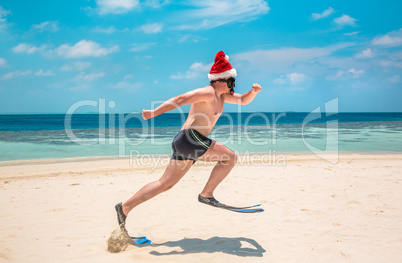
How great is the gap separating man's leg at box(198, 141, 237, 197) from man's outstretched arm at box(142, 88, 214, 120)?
0.60 m

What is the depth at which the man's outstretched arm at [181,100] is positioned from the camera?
119 inches

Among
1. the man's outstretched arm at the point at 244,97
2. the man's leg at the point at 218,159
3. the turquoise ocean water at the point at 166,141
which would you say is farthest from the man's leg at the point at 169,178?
the turquoise ocean water at the point at 166,141

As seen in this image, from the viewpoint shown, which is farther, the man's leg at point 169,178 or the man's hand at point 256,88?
the man's hand at point 256,88

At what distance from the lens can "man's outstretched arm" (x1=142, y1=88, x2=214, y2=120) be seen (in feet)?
9.88

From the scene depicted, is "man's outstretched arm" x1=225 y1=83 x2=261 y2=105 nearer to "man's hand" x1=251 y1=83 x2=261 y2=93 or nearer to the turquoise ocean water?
"man's hand" x1=251 y1=83 x2=261 y2=93

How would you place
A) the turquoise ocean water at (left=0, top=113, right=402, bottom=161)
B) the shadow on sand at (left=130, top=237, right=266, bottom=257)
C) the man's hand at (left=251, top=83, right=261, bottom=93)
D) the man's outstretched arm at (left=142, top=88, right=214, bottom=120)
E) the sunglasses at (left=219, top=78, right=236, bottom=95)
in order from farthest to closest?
the turquoise ocean water at (left=0, top=113, right=402, bottom=161), the man's hand at (left=251, top=83, right=261, bottom=93), the sunglasses at (left=219, top=78, right=236, bottom=95), the shadow on sand at (left=130, top=237, right=266, bottom=257), the man's outstretched arm at (left=142, top=88, right=214, bottom=120)

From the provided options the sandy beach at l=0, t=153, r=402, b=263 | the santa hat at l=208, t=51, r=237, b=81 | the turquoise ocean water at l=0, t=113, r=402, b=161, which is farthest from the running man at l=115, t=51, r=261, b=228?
the turquoise ocean water at l=0, t=113, r=402, b=161

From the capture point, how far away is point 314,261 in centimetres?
318

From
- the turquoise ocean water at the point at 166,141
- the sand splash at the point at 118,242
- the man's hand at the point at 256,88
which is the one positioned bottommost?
the sand splash at the point at 118,242

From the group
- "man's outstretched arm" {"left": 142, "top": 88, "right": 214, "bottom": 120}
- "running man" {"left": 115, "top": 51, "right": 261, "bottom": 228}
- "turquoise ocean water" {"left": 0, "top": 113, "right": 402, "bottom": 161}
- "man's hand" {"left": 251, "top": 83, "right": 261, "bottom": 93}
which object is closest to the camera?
"man's outstretched arm" {"left": 142, "top": 88, "right": 214, "bottom": 120}

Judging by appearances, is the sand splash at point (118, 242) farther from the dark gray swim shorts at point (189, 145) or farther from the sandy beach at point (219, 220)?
the dark gray swim shorts at point (189, 145)

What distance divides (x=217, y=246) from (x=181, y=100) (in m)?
1.82

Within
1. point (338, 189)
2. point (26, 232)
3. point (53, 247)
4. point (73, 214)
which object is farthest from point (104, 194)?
point (338, 189)

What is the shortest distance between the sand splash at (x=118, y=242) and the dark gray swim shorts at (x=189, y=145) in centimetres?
112
